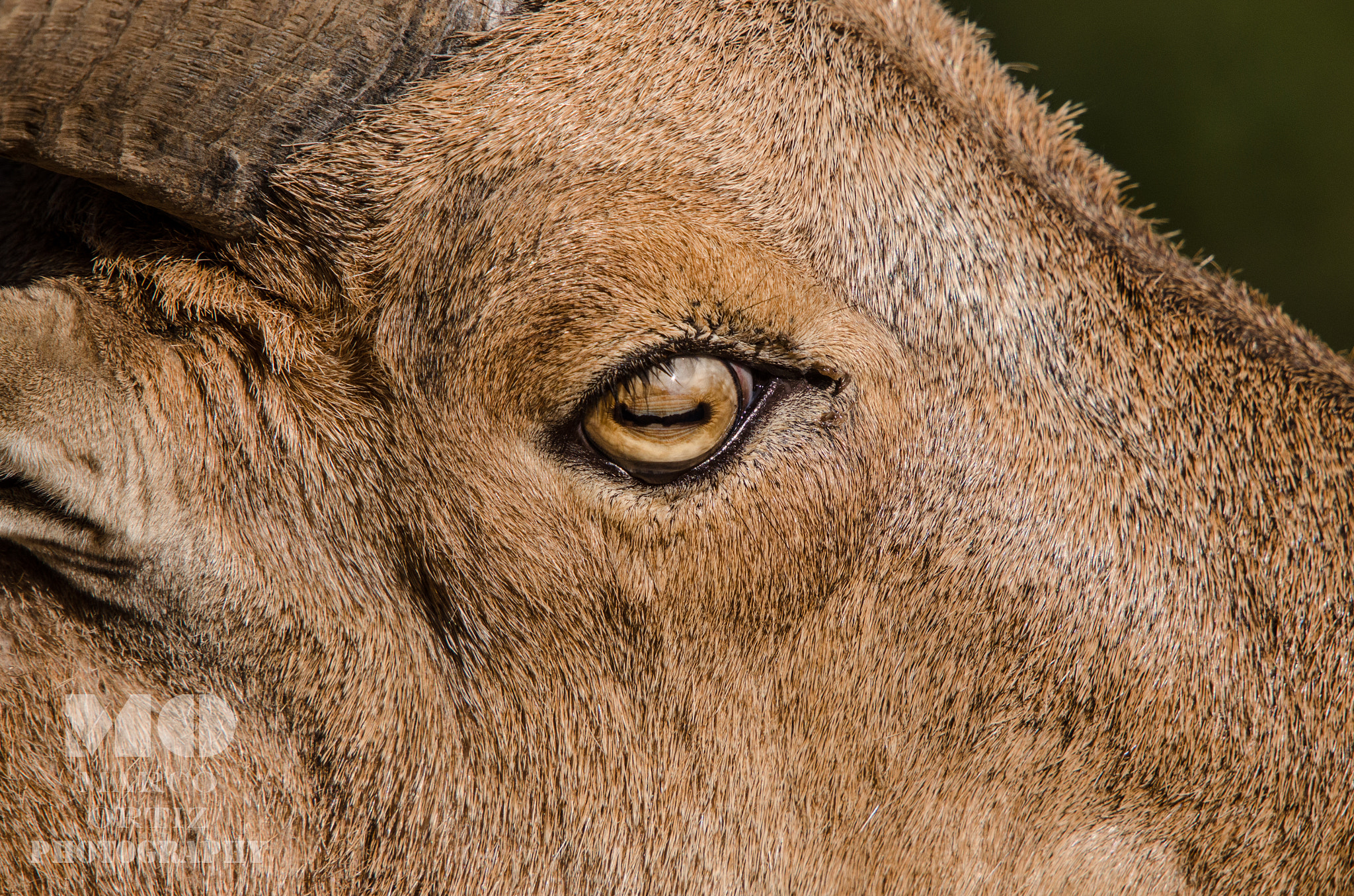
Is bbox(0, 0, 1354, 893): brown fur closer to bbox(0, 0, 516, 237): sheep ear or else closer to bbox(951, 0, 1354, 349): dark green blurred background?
bbox(0, 0, 516, 237): sheep ear

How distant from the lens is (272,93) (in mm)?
2684

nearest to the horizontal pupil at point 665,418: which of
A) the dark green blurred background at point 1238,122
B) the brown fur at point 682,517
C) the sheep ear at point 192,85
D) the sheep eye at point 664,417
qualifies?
the sheep eye at point 664,417

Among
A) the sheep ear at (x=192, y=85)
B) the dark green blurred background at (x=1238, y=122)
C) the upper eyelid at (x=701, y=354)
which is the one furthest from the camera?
the dark green blurred background at (x=1238, y=122)

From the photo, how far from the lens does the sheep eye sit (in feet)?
9.16

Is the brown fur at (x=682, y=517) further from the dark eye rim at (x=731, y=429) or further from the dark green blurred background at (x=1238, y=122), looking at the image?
the dark green blurred background at (x=1238, y=122)

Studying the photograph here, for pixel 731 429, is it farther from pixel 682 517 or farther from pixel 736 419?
pixel 682 517

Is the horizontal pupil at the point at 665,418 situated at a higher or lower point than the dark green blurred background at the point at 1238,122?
lower

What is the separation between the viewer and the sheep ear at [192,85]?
101 inches

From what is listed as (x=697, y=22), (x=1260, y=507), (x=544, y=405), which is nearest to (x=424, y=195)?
(x=544, y=405)

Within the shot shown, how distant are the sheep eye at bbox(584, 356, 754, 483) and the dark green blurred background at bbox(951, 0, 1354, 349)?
10504mm

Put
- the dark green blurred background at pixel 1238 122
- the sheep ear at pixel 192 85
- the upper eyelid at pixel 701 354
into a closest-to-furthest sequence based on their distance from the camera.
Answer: the sheep ear at pixel 192 85 < the upper eyelid at pixel 701 354 < the dark green blurred background at pixel 1238 122

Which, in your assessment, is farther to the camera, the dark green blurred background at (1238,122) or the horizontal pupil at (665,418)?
the dark green blurred background at (1238,122)

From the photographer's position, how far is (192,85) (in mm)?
2615

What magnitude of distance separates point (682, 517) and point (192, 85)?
4.96 ft
